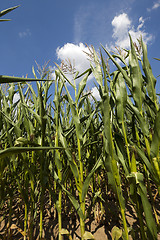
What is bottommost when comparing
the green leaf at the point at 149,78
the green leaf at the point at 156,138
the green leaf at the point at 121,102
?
the green leaf at the point at 156,138

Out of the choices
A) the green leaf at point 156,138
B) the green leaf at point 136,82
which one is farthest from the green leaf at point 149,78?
the green leaf at point 156,138

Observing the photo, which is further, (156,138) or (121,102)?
(121,102)

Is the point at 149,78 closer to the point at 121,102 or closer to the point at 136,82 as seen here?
the point at 136,82

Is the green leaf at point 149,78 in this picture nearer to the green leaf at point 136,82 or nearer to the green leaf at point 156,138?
the green leaf at point 136,82

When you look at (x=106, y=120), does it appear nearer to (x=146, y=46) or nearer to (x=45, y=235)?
(x=146, y=46)

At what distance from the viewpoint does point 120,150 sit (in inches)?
34.4

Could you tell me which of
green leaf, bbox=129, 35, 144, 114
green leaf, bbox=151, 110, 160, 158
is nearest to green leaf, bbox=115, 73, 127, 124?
green leaf, bbox=129, 35, 144, 114

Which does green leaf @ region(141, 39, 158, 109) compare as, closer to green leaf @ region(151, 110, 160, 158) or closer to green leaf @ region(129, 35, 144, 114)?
green leaf @ region(129, 35, 144, 114)

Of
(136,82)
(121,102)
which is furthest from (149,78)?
(121,102)

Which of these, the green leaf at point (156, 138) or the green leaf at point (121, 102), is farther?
the green leaf at point (121, 102)

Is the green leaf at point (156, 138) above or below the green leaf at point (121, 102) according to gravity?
below

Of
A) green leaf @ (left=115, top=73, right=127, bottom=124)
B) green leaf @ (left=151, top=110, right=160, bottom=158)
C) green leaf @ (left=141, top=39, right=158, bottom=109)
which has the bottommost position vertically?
green leaf @ (left=151, top=110, right=160, bottom=158)

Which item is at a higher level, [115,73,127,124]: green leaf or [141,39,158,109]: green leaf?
[141,39,158,109]: green leaf

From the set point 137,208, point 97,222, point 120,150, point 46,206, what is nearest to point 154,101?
point 120,150
